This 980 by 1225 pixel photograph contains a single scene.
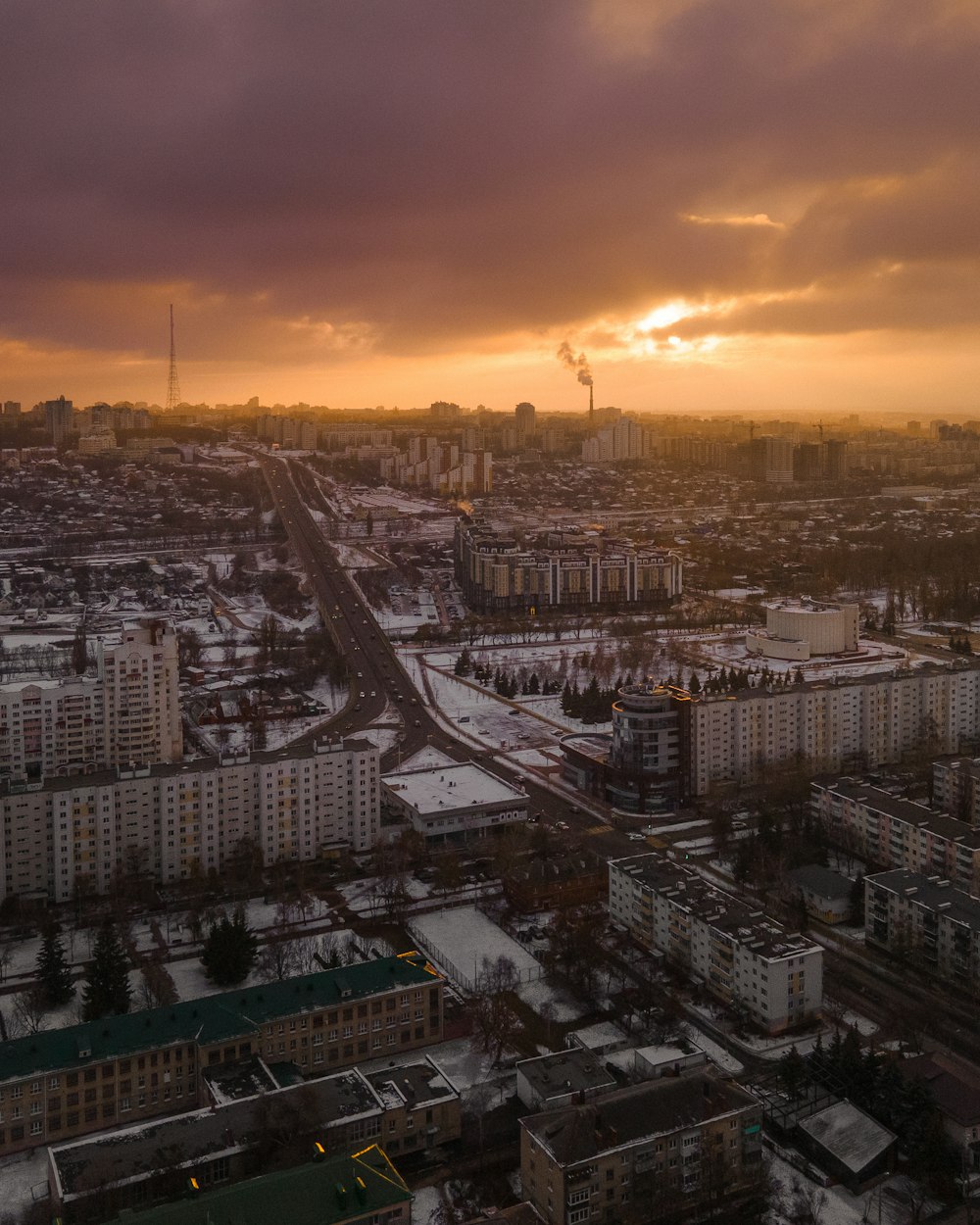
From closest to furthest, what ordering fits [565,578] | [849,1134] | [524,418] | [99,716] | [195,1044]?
[849,1134]
[195,1044]
[99,716]
[565,578]
[524,418]

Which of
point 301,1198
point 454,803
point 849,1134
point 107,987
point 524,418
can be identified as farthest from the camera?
point 524,418

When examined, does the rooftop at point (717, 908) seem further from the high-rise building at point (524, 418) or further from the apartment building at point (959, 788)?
the high-rise building at point (524, 418)

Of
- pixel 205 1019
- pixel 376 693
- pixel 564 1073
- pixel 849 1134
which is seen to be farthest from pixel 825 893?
pixel 376 693

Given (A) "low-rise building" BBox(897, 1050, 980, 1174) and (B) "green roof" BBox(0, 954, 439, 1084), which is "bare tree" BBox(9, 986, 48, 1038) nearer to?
(B) "green roof" BBox(0, 954, 439, 1084)

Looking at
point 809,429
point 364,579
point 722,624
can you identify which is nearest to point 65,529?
point 364,579

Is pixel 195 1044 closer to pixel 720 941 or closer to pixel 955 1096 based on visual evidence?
pixel 720 941

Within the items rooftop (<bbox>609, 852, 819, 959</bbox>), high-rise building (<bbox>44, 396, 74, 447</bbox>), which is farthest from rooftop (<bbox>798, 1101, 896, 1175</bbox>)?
high-rise building (<bbox>44, 396, 74, 447</bbox>)
